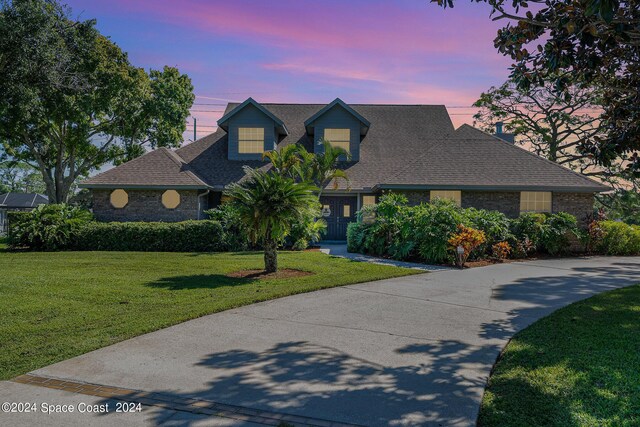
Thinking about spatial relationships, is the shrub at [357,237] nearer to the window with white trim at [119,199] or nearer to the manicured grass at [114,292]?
the manicured grass at [114,292]

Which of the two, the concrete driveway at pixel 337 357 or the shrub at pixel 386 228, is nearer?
the concrete driveway at pixel 337 357

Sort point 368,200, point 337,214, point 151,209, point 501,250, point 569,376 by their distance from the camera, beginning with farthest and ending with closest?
point 337,214 < point 368,200 < point 151,209 < point 501,250 < point 569,376

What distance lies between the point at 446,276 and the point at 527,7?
6.85 m

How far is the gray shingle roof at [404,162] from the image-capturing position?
19.2 metres

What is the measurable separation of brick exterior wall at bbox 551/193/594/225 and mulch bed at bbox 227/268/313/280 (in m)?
13.0

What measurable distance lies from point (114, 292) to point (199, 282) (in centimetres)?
184

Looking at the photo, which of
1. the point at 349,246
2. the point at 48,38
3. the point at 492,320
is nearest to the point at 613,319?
the point at 492,320

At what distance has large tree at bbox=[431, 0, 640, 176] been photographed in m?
5.66

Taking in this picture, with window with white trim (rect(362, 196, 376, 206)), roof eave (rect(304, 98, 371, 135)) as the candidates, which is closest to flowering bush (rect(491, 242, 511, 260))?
window with white trim (rect(362, 196, 376, 206))

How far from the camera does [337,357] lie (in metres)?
5.25

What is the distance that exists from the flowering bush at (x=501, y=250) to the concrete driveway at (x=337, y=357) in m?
5.96

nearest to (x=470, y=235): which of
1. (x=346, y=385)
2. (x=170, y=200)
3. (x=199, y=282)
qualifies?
(x=199, y=282)

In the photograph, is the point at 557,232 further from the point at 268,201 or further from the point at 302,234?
the point at 268,201

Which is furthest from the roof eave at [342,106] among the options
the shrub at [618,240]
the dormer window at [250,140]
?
the shrub at [618,240]
